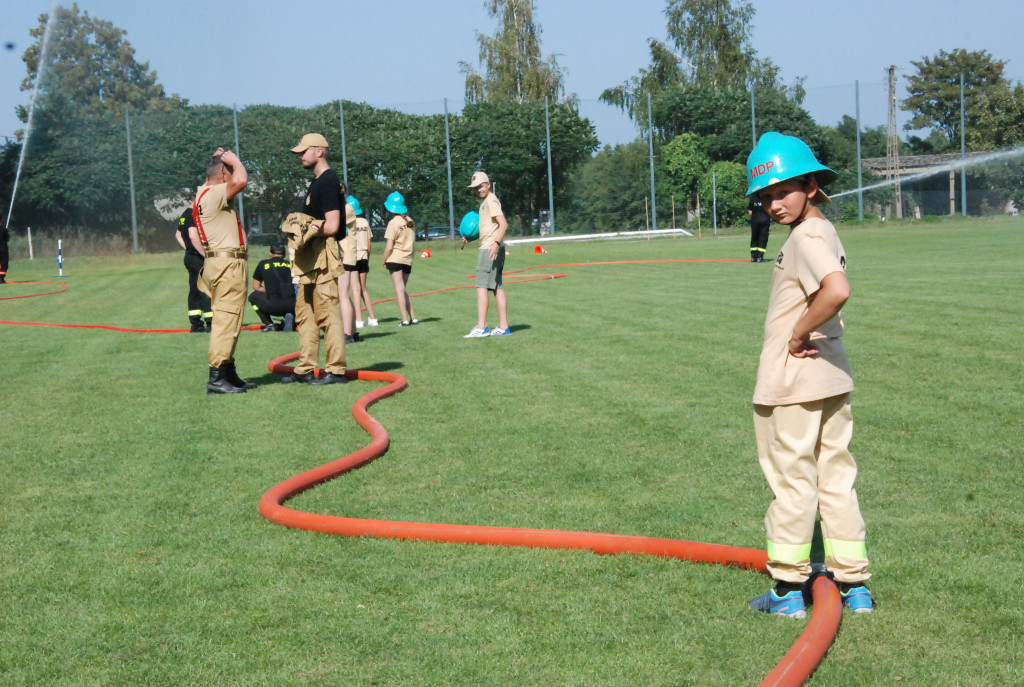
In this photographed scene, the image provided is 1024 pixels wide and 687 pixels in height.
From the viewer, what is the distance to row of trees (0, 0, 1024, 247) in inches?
1578

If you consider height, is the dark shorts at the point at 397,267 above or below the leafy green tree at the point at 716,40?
below

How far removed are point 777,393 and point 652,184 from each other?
43432 millimetres

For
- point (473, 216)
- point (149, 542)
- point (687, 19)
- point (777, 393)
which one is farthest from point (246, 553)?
point (687, 19)

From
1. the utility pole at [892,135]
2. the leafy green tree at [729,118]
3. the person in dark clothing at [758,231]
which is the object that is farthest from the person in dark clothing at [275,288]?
the utility pole at [892,135]

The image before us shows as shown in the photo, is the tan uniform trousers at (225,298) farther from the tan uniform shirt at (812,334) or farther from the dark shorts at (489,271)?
the tan uniform shirt at (812,334)

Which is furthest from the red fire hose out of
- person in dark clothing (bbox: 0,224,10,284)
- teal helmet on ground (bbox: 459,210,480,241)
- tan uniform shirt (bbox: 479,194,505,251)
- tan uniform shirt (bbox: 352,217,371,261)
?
person in dark clothing (bbox: 0,224,10,284)

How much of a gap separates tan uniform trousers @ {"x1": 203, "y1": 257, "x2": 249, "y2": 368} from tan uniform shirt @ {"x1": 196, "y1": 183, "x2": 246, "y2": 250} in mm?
162

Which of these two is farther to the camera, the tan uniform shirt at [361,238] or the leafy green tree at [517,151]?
the leafy green tree at [517,151]

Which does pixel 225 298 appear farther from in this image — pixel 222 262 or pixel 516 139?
pixel 516 139

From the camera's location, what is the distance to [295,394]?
9234mm

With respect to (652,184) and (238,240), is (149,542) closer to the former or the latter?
(238,240)

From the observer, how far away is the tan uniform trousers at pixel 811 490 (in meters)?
3.80

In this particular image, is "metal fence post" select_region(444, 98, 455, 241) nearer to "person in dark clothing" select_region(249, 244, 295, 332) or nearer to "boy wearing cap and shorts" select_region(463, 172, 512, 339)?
"person in dark clothing" select_region(249, 244, 295, 332)

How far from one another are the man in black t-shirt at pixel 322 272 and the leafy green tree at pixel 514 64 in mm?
49994
